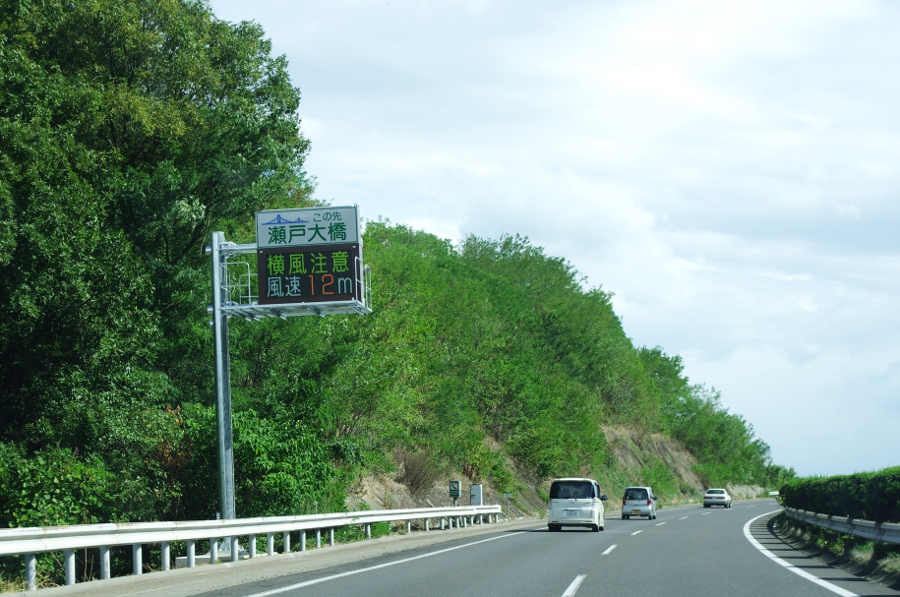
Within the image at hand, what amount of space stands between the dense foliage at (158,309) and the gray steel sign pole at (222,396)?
2523 millimetres

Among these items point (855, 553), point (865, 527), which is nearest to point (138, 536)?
point (865, 527)

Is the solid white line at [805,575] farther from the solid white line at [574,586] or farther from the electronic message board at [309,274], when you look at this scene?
the electronic message board at [309,274]

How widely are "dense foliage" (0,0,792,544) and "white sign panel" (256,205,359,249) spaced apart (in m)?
4.67

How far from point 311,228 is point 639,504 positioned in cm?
2847

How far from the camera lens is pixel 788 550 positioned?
20891mm

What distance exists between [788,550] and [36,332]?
1866 cm

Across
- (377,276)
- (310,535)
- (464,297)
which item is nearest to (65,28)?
(377,276)

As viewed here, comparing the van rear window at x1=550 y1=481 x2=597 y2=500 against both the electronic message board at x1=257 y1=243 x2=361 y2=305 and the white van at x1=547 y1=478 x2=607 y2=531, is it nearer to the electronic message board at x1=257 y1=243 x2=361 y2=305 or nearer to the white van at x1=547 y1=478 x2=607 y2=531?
the white van at x1=547 y1=478 x2=607 y2=531

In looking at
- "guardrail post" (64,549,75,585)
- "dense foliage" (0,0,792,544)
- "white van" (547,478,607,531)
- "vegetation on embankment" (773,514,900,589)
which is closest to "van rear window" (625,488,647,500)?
"dense foliage" (0,0,792,544)

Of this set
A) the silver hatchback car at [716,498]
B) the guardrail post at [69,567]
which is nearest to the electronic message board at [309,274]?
the guardrail post at [69,567]

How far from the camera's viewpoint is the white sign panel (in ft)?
71.2

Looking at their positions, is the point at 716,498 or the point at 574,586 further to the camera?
the point at 716,498

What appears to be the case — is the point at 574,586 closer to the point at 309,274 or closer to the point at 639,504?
the point at 309,274

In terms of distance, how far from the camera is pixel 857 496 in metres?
18.1
